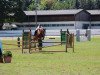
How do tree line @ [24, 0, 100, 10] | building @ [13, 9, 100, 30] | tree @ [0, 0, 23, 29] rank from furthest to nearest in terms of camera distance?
tree line @ [24, 0, 100, 10]
building @ [13, 9, 100, 30]
tree @ [0, 0, 23, 29]

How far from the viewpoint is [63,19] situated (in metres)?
101

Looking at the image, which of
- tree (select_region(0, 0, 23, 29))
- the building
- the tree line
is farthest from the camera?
the tree line

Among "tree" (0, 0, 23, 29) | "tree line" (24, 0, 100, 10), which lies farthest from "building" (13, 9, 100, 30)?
"tree line" (24, 0, 100, 10)

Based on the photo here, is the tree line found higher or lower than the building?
higher

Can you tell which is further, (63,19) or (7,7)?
(63,19)

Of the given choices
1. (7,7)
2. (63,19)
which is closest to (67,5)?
(63,19)

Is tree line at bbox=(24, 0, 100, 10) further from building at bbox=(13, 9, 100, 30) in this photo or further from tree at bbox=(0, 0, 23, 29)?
tree at bbox=(0, 0, 23, 29)

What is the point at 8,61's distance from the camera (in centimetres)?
1875

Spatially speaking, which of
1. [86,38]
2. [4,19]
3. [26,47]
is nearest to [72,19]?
[4,19]

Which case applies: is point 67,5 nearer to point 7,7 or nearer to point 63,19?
point 63,19

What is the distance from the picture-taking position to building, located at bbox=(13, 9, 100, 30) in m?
101

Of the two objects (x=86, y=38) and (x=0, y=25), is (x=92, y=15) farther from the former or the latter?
(x=86, y=38)

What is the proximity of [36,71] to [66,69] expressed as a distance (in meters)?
1.39

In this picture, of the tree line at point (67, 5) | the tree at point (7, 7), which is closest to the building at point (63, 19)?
the tree at point (7, 7)
